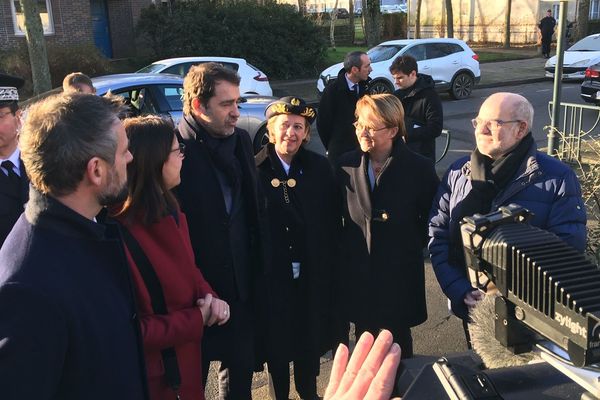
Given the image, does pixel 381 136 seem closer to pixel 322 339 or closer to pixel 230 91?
pixel 230 91

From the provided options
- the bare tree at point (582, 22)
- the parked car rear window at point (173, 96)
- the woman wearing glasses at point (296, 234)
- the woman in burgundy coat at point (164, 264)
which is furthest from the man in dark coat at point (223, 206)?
the bare tree at point (582, 22)

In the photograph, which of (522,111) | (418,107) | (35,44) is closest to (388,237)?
(522,111)

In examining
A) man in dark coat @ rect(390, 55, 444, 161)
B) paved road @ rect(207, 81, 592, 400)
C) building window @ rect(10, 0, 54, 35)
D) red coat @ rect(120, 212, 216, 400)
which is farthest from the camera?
building window @ rect(10, 0, 54, 35)

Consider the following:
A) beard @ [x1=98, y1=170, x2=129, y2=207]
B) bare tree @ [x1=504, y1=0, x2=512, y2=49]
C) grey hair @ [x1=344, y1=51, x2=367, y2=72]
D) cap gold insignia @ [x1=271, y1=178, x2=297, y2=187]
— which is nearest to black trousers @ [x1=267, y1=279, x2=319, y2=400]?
cap gold insignia @ [x1=271, y1=178, x2=297, y2=187]

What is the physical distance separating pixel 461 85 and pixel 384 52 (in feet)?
7.85

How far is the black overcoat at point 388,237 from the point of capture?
10.4 ft

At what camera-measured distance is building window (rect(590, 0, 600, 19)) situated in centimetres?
3317

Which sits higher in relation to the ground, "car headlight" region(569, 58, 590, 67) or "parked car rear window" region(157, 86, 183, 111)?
"parked car rear window" region(157, 86, 183, 111)

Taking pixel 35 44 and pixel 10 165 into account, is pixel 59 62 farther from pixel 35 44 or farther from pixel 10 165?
pixel 10 165

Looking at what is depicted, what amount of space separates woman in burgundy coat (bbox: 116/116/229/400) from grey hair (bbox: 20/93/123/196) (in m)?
0.63

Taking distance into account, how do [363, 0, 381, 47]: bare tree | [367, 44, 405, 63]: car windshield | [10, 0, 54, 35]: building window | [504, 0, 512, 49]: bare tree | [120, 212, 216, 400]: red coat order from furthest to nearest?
[504, 0, 512, 49]: bare tree < [363, 0, 381, 47]: bare tree < [10, 0, 54, 35]: building window < [367, 44, 405, 63]: car windshield < [120, 212, 216, 400]: red coat

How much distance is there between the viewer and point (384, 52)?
16.0 metres

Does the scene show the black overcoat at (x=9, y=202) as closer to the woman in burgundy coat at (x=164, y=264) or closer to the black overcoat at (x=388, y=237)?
the woman in burgundy coat at (x=164, y=264)

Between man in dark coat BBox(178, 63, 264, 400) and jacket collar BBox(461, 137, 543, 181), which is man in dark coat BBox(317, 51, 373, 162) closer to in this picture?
man in dark coat BBox(178, 63, 264, 400)
